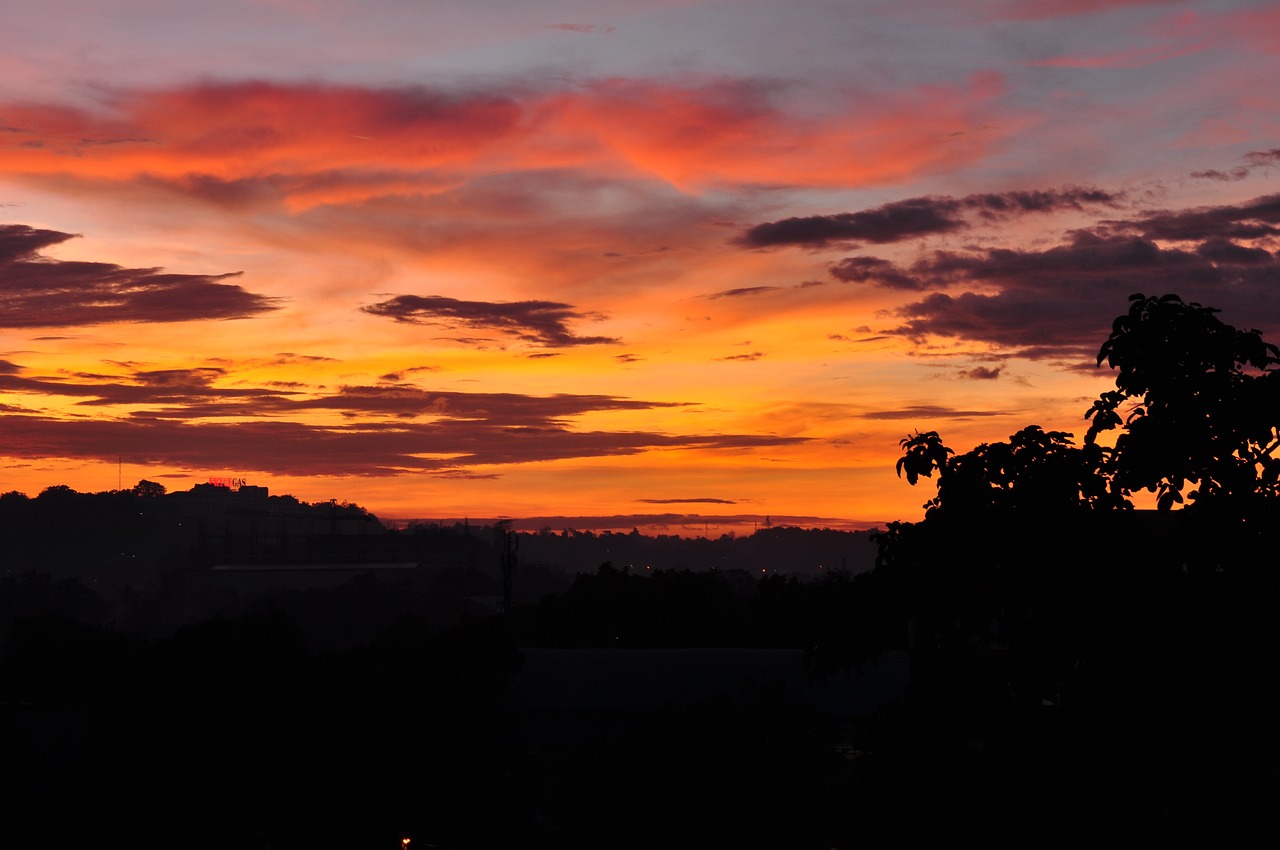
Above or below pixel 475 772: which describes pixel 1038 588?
above

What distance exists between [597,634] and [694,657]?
103 feet

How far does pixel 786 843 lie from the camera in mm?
34906

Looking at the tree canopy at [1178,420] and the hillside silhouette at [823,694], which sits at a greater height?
the tree canopy at [1178,420]

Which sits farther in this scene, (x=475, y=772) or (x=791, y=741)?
(x=475, y=772)

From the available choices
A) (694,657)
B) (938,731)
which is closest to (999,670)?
(938,731)

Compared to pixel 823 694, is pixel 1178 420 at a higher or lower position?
higher

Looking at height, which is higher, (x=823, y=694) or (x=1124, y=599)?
(x=1124, y=599)

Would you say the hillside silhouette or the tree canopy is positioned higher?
the tree canopy

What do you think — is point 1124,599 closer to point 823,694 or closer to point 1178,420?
point 1178,420

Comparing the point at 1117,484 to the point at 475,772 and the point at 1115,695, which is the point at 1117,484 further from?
the point at 475,772

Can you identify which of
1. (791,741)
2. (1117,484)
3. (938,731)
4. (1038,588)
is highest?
(1117,484)

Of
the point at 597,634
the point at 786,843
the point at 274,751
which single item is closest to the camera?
the point at 786,843

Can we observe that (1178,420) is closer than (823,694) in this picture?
Yes

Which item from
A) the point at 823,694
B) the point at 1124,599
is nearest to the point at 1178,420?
the point at 1124,599
